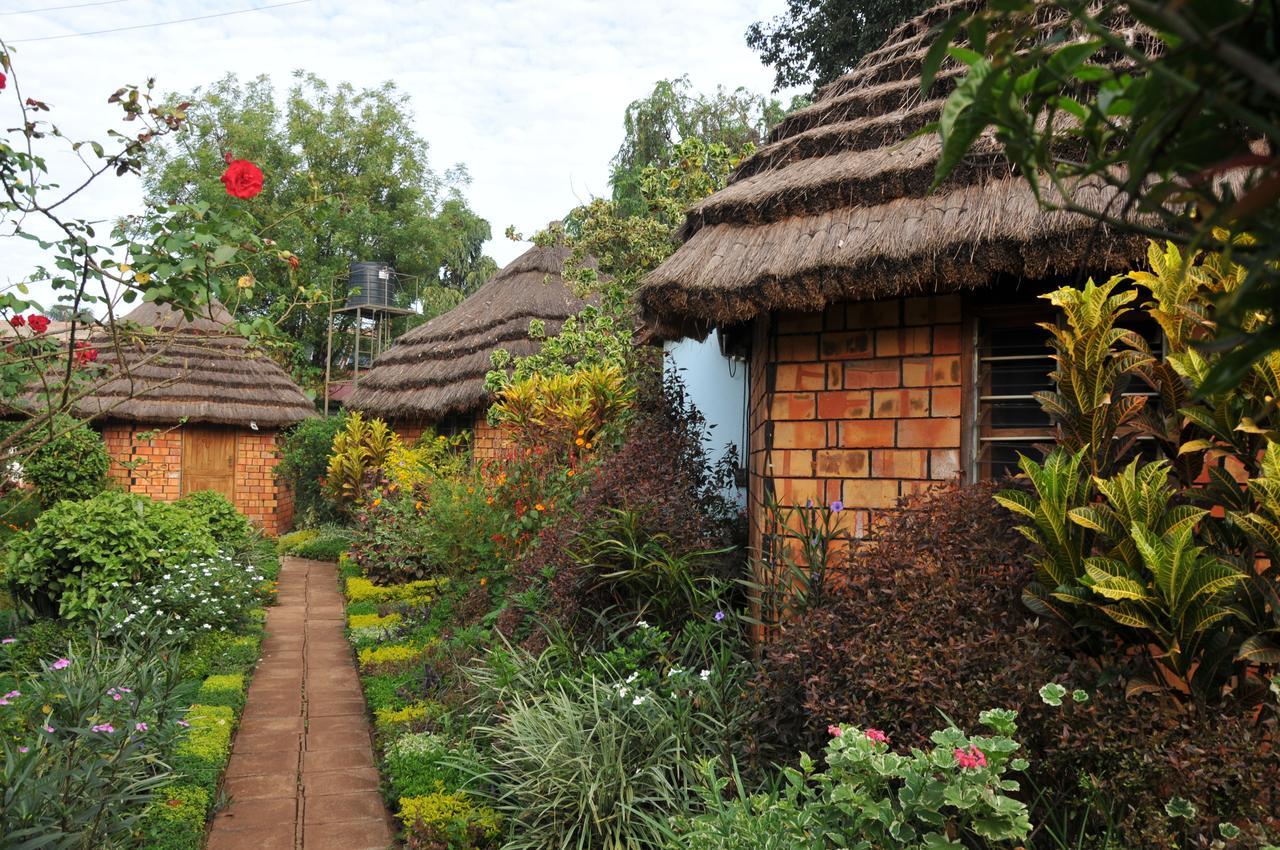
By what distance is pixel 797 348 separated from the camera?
4797 mm

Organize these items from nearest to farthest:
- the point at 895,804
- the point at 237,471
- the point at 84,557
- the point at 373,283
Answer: the point at 895,804
the point at 84,557
the point at 237,471
the point at 373,283

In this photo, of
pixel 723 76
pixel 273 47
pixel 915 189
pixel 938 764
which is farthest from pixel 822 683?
pixel 723 76

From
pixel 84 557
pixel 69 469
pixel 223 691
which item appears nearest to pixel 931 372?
pixel 223 691

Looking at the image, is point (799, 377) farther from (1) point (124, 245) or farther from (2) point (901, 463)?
(1) point (124, 245)

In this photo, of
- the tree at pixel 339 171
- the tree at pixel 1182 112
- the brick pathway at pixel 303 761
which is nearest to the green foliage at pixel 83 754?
the brick pathway at pixel 303 761

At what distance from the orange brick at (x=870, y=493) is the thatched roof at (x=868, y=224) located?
0.93 meters

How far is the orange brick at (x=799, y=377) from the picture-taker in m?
4.70

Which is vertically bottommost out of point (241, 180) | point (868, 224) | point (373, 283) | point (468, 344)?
point (241, 180)

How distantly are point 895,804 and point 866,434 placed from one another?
190 cm

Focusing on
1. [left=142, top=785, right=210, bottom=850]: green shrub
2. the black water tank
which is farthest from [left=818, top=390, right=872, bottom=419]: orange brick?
the black water tank

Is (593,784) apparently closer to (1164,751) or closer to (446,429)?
(1164,751)

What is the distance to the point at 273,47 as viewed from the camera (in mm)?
8969

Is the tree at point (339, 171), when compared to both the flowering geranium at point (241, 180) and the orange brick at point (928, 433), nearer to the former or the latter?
the flowering geranium at point (241, 180)

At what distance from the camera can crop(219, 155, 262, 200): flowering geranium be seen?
3506mm
